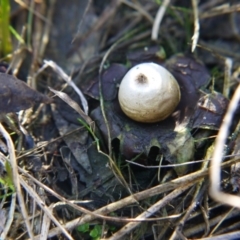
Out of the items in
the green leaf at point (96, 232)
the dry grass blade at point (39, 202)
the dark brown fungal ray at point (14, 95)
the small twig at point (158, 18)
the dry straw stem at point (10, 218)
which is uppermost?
the small twig at point (158, 18)

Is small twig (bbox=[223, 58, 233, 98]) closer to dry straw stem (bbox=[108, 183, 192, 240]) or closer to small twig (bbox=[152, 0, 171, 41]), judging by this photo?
small twig (bbox=[152, 0, 171, 41])

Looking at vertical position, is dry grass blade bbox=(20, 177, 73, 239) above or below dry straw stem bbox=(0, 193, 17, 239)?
above

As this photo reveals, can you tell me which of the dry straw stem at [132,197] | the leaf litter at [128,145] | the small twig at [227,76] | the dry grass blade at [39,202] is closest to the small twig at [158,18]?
the leaf litter at [128,145]

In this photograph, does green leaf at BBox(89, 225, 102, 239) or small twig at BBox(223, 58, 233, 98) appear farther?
small twig at BBox(223, 58, 233, 98)

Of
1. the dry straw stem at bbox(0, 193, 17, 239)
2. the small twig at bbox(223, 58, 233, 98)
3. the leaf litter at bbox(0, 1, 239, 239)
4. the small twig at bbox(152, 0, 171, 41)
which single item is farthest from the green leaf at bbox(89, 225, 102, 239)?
the small twig at bbox(152, 0, 171, 41)

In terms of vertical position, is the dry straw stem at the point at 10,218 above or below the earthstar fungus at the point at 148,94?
below

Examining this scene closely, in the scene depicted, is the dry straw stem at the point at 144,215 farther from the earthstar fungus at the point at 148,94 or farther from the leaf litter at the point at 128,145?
the earthstar fungus at the point at 148,94

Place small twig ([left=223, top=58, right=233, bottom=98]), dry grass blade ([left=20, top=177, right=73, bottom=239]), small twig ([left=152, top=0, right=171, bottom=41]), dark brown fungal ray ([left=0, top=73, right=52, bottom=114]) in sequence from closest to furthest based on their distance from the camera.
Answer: dry grass blade ([left=20, top=177, right=73, bottom=239]) → dark brown fungal ray ([left=0, top=73, right=52, bottom=114]) → small twig ([left=223, top=58, right=233, bottom=98]) → small twig ([left=152, top=0, right=171, bottom=41])

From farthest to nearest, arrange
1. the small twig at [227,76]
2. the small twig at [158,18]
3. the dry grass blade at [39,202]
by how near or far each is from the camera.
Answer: the small twig at [158,18], the small twig at [227,76], the dry grass blade at [39,202]

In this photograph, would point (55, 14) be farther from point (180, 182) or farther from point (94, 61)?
point (180, 182)
